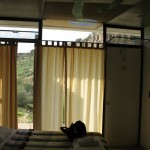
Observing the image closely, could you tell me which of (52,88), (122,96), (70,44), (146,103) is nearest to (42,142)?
(52,88)

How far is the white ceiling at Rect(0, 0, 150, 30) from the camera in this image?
331 cm

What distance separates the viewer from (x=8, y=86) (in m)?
4.18

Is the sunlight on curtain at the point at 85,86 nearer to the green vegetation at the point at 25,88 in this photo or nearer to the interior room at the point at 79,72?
the interior room at the point at 79,72

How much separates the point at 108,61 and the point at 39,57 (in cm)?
136

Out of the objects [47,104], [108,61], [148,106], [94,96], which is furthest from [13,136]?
Answer: [148,106]

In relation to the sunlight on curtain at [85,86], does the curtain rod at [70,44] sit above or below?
above

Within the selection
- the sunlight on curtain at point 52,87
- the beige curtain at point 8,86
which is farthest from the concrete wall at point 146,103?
the beige curtain at point 8,86

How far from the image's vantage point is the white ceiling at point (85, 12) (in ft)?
10.9

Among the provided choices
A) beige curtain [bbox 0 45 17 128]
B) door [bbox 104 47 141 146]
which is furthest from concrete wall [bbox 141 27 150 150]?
beige curtain [bbox 0 45 17 128]

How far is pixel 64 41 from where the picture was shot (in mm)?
4387

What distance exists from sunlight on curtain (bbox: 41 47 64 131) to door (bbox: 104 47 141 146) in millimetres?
943

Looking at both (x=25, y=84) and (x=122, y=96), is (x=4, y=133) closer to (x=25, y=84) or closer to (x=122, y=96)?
(x=25, y=84)

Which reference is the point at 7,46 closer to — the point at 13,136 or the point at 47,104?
the point at 47,104

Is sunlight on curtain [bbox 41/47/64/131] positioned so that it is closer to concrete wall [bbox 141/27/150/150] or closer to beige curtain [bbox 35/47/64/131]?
beige curtain [bbox 35/47/64/131]
